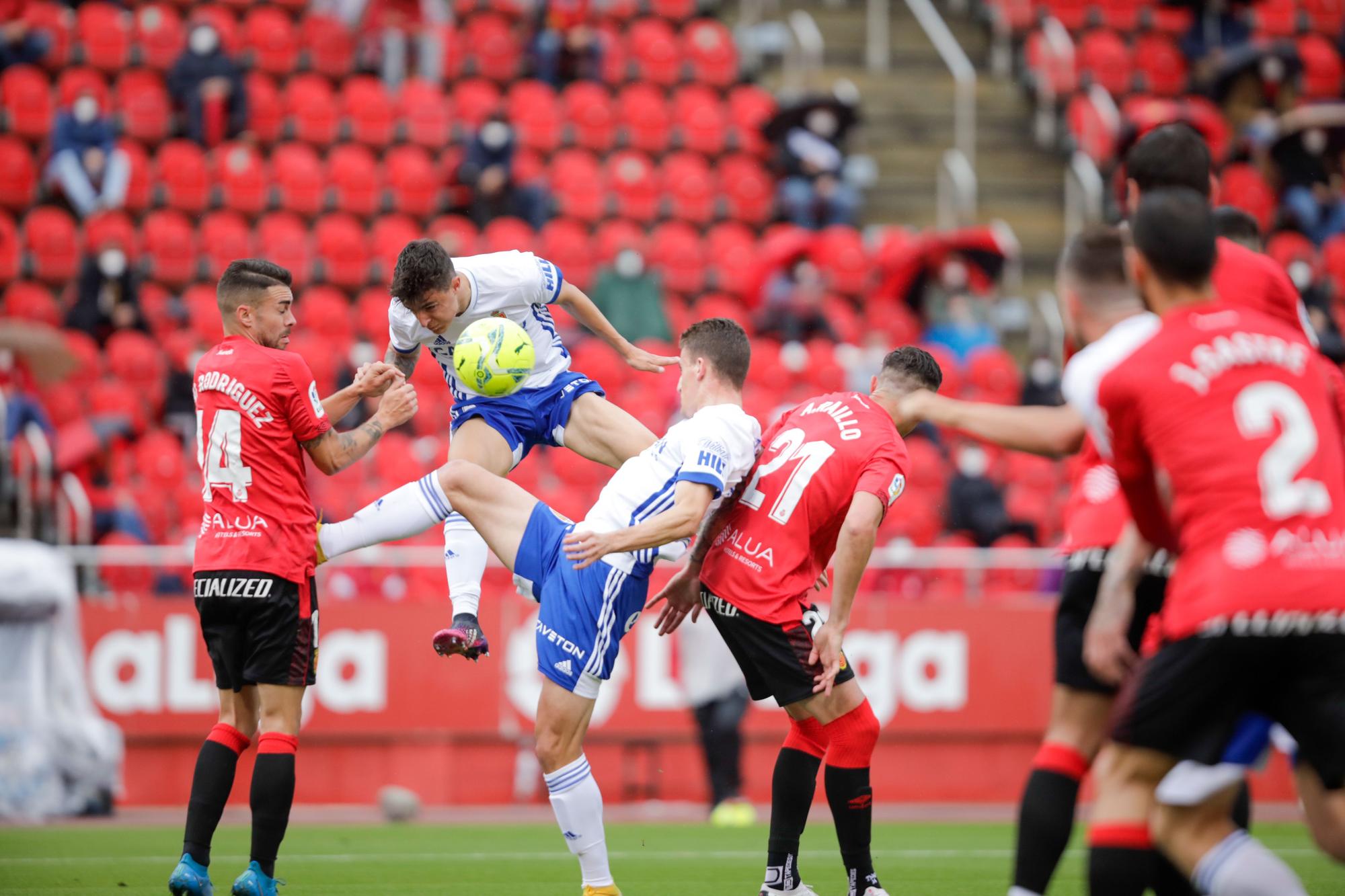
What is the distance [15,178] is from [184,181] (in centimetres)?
174

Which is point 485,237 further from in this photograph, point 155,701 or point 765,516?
point 765,516

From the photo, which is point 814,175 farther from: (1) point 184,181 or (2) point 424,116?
(1) point 184,181

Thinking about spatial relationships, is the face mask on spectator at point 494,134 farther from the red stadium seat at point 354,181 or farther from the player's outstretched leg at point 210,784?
the player's outstretched leg at point 210,784

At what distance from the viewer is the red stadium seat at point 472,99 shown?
18359 millimetres

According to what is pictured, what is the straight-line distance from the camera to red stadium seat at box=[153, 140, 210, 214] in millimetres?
16844

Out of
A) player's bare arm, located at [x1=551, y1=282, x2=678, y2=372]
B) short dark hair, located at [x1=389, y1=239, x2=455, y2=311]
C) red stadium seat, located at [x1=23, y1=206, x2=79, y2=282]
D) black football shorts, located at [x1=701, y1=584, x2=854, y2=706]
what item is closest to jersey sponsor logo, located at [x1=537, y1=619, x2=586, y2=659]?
black football shorts, located at [x1=701, y1=584, x2=854, y2=706]

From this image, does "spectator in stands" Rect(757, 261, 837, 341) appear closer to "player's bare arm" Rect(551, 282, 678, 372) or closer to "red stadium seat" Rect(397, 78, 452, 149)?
"red stadium seat" Rect(397, 78, 452, 149)

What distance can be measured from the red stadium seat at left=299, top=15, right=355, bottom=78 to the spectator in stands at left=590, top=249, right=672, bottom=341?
495 cm

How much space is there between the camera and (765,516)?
263 inches

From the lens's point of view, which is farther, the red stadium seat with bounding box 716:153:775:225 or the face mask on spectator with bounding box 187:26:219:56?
the red stadium seat with bounding box 716:153:775:225

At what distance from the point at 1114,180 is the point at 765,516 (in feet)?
47.8

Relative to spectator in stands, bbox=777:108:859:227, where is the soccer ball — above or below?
below

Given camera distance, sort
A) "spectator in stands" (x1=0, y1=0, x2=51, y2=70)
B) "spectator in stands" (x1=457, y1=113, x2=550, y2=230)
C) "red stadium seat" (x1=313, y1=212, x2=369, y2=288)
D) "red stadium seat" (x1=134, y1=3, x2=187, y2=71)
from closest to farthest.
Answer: "red stadium seat" (x1=313, y1=212, x2=369, y2=288)
"spectator in stands" (x1=457, y1=113, x2=550, y2=230)
"spectator in stands" (x1=0, y1=0, x2=51, y2=70)
"red stadium seat" (x1=134, y1=3, x2=187, y2=71)

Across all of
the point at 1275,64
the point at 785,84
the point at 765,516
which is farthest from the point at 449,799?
the point at 1275,64
